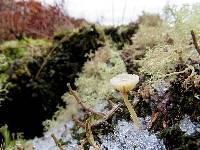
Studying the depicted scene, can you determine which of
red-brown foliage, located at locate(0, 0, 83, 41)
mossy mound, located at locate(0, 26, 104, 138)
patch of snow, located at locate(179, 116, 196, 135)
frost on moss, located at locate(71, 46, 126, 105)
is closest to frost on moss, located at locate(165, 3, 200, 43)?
patch of snow, located at locate(179, 116, 196, 135)

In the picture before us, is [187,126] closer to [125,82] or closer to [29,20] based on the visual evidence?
[125,82]

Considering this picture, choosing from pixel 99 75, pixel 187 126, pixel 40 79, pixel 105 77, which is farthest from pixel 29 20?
pixel 187 126

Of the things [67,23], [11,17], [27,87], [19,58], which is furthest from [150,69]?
[11,17]

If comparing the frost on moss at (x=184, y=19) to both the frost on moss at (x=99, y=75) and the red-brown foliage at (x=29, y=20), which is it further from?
the red-brown foliage at (x=29, y=20)

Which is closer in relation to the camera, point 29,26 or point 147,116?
point 147,116

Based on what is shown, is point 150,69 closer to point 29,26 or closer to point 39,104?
point 39,104

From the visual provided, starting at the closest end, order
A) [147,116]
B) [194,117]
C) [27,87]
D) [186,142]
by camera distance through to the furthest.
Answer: [186,142]
[194,117]
[147,116]
[27,87]

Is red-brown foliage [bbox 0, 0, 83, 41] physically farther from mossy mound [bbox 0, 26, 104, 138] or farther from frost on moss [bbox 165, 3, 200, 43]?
frost on moss [bbox 165, 3, 200, 43]
